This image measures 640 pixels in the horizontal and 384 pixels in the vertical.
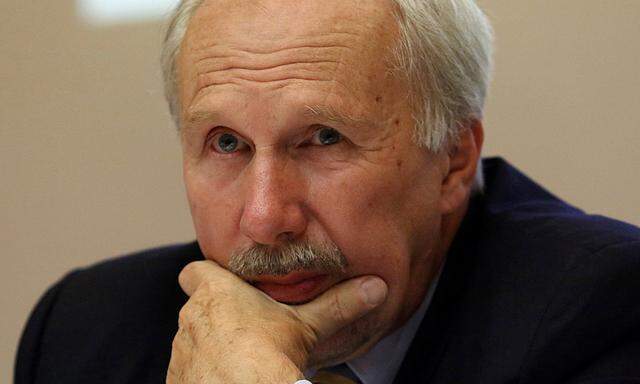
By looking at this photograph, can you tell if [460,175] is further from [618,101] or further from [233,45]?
[618,101]

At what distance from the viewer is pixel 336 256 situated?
5.77 feet

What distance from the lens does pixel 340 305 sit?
1783 millimetres

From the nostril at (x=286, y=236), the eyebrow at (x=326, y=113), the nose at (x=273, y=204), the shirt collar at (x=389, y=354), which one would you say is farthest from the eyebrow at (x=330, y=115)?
the shirt collar at (x=389, y=354)

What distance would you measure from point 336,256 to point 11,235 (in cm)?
173

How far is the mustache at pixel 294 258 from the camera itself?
1.74 meters

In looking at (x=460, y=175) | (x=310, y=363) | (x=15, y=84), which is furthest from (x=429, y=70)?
(x=15, y=84)

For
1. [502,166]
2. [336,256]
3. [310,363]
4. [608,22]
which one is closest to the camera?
[336,256]

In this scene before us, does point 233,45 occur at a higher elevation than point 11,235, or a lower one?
higher

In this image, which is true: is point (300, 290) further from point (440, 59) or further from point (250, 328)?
point (440, 59)

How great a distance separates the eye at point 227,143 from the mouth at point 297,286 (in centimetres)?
25

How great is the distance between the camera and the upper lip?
1765 mm

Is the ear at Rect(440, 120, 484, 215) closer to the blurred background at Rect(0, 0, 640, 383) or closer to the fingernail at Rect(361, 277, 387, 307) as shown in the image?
the fingernail at Rect(361, 277, 387, 307)

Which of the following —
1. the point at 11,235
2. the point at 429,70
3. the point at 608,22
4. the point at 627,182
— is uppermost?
the point at 429,70

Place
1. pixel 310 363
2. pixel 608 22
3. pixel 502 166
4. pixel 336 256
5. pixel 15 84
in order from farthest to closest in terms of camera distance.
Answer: pixel 15 84 → pixel 608 22 → pixel 502 166 → pixel 310 363 → pixel 336 256
